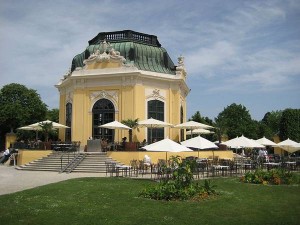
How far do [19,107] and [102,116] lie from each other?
68.9ft

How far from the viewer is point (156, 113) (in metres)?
32.7

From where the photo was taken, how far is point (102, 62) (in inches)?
1265

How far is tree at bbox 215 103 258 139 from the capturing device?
60.4 metres

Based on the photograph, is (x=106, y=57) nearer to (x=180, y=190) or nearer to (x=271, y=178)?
(x=271, y=178)

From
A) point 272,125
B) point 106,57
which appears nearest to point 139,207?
point 106,57

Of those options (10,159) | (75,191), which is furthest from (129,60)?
(75,191)

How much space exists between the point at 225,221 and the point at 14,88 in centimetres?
4702

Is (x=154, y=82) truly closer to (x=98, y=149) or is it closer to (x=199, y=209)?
(x=98, y=149)

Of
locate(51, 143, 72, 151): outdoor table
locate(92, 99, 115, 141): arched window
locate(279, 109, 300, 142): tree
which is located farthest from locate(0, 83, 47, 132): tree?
locate(279, 109, 300, 142): tree

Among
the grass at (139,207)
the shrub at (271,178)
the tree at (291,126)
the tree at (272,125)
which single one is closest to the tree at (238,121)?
the tree at (272,125)

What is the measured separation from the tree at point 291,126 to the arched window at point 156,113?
1818cm

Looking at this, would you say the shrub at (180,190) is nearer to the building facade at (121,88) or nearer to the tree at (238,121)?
the building facade at (121,88)

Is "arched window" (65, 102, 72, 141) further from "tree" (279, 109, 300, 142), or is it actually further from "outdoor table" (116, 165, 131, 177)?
"tree" (279, 109, 300, 142)

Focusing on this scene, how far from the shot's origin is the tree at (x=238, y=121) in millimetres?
60438
